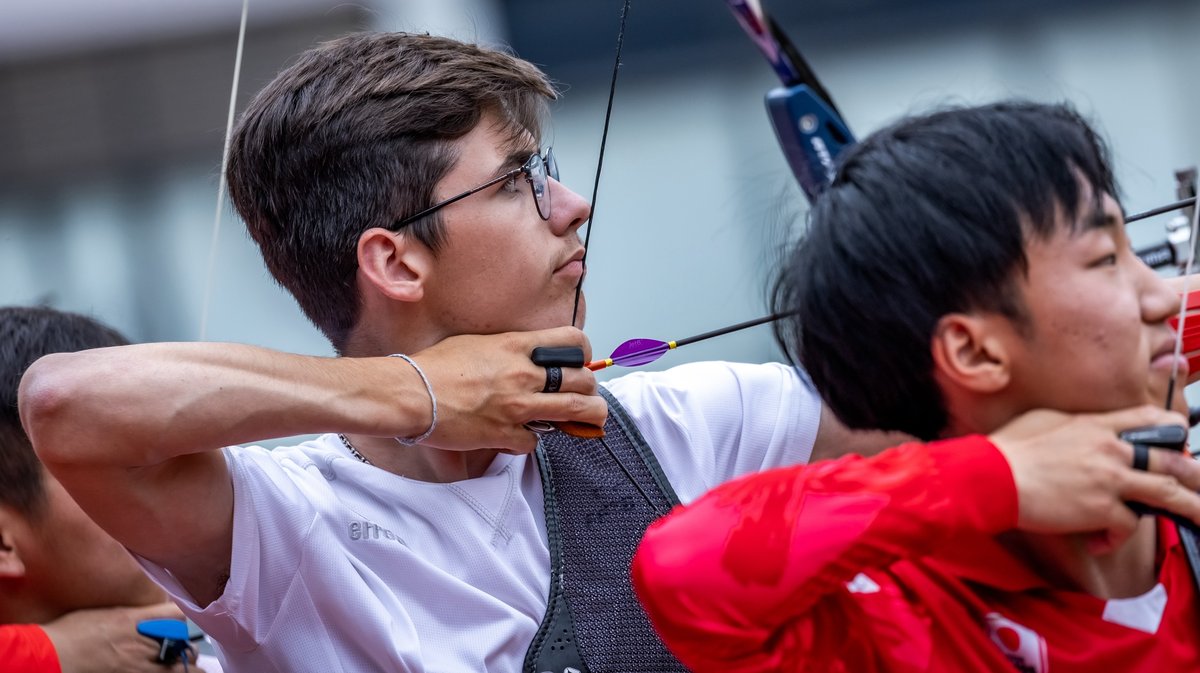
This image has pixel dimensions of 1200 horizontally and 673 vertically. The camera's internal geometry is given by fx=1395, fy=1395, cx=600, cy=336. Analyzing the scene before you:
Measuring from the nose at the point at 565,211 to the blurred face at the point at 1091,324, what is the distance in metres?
0.65

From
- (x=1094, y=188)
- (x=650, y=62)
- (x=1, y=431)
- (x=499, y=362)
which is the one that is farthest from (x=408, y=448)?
A: (x=650, y=62)

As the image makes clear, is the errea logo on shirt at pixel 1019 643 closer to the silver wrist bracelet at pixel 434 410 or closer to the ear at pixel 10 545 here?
the silver wrist bracelet at pixel 434 410

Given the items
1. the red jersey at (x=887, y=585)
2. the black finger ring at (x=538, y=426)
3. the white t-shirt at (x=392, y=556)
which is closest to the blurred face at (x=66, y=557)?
the white t-shirt at (x=392, y=556)

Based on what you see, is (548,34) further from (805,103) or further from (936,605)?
(936,605)

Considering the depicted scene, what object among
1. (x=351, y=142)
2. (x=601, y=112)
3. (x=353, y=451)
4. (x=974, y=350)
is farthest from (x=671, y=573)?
(x=601, y=112)

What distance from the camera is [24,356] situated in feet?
5.97

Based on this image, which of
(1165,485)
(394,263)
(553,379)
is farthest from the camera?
(394,263)

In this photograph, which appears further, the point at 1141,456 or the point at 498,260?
the point at 498,260

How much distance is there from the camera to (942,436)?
4.10 feet

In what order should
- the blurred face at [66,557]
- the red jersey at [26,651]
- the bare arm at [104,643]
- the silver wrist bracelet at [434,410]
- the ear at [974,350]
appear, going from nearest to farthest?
the ear at [974,350] → the silver wrist bracelet at [434,410] → the red jersey at [26,651] → the bare arm at [104,643] → the blurred face at [66,557]

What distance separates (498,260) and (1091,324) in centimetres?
72

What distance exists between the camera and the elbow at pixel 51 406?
137 centimetres

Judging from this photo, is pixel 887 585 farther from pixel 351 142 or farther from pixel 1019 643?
pixel 351 142

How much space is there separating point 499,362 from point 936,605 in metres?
0.55
